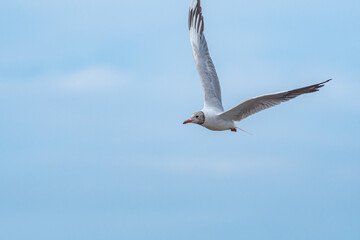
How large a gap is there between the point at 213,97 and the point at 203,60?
4.73ft

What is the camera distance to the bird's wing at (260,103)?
13312 mm

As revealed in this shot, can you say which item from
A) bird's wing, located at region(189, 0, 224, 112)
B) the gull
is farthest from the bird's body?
bird's wing, located at region(189, 0, 224, 112)

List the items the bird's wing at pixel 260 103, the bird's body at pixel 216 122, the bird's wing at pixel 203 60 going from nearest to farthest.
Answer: the bird's wing at pixel 260 103 → the bird's body at pixel 216 122 → the bird's wing at pixel 203 60

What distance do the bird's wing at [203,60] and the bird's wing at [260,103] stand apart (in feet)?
3.43

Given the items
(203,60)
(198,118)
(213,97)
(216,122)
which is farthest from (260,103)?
(203,60)

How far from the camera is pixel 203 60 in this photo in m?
16.4

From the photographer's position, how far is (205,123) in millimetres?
14547

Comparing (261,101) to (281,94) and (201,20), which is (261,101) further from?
(201,20)

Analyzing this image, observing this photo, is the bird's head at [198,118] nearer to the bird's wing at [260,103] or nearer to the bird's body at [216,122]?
the bird's body at [216,122]

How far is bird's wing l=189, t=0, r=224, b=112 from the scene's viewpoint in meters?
15.4

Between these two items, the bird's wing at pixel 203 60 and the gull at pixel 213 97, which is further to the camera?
the bird's wing at pixel 203 60

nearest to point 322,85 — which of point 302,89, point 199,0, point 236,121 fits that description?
point 302,89

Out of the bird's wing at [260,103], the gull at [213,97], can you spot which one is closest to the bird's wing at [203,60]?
the gull at [213,97]

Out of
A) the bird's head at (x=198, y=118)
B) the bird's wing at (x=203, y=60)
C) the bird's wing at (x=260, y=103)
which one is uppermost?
the bird's wing at (x=203, y=60)
